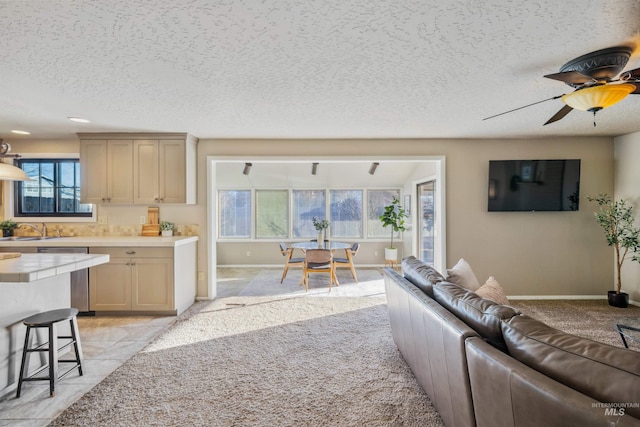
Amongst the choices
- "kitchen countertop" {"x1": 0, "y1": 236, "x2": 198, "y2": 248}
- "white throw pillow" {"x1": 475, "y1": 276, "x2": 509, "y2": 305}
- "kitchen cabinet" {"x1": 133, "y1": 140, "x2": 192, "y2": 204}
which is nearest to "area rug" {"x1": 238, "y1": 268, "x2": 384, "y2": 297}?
"kitchen countertop" {"x1": 0, "y1": 236, "x2": 198, "y2": 248}

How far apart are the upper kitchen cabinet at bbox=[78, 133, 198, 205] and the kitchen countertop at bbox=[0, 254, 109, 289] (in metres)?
1.63

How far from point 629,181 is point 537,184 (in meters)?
1.17

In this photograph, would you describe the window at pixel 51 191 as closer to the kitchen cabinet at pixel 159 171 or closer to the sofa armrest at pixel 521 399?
the kitchen cabinet at pixel 159 171

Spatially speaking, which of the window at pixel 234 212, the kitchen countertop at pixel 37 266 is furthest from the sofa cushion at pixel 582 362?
the window at pixel 234 212

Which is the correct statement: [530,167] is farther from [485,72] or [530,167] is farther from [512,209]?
[485,72]

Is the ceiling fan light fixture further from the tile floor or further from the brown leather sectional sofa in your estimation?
the tile floor

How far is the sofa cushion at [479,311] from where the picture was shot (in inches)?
55.7

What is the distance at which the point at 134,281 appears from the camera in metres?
3.72

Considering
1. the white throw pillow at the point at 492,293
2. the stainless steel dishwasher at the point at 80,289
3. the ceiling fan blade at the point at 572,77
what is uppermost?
the ceiling fan blade at the point at 572,77

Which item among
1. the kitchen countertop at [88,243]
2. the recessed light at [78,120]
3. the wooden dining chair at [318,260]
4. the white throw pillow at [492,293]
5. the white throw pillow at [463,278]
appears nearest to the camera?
the white throw pillow at [492,293]

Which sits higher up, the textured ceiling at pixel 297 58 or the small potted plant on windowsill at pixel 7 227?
the textured ceiling at pixel 297 58

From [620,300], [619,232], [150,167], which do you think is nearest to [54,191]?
[150,167]

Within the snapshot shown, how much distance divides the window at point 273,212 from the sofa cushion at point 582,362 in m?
6.30

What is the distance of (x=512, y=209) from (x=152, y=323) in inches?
192
